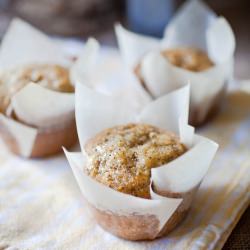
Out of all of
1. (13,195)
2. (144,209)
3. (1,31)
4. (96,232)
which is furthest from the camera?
(1,31)

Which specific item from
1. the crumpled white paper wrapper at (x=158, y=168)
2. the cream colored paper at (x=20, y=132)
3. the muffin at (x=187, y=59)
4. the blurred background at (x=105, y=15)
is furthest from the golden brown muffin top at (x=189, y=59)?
the blurred background at (x=105, y=15)

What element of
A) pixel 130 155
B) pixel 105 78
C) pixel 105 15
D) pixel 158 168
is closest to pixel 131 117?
pixel 130 155

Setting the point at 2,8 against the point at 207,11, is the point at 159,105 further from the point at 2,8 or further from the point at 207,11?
the point at 2,8


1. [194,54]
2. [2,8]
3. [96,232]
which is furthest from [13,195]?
[2,8]

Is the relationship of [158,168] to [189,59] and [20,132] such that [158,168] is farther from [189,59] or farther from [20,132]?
[189,59]

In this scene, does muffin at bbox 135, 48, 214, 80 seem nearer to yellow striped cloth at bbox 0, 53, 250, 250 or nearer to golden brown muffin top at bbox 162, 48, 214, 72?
golden brown muffin top at bbox 162, 48, 214, 72

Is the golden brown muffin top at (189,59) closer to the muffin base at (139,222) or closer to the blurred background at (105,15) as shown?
the muffin base at (139,222)
